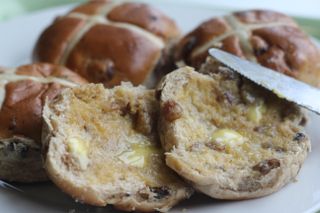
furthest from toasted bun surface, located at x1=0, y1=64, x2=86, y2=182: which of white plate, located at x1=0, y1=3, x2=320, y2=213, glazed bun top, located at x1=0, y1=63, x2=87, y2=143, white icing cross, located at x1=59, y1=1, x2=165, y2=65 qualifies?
white icing cross, located at x1=59, y1=1, x2=165, y2=65

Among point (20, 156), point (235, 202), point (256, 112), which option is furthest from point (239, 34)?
point (20, 156)

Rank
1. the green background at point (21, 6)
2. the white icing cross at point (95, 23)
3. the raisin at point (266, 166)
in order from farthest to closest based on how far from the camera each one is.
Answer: the green background at point (21, 6) < the white icing cross at point (95, 23) < the raisin at point (266, 166)

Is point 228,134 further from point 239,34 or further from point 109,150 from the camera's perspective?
point 239,34

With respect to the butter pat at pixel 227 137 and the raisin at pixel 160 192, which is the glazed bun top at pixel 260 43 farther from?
the raisin at pixel 160 192

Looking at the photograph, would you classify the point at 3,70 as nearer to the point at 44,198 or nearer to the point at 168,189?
the point at 44,198

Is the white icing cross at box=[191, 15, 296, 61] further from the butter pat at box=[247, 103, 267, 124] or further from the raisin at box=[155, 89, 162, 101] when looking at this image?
the raisin at box=[155, 89, 162, 101]

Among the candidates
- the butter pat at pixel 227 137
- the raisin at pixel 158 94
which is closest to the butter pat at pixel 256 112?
the butter pat at pixel 227 137

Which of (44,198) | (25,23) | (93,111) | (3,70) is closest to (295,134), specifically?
(93,111)

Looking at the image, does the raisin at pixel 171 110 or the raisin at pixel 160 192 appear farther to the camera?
the raisin at pixel 171 110

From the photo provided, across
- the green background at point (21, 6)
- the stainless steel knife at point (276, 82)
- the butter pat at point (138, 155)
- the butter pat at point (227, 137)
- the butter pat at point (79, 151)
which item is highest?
the stainless steel knife at point (276, 82)
